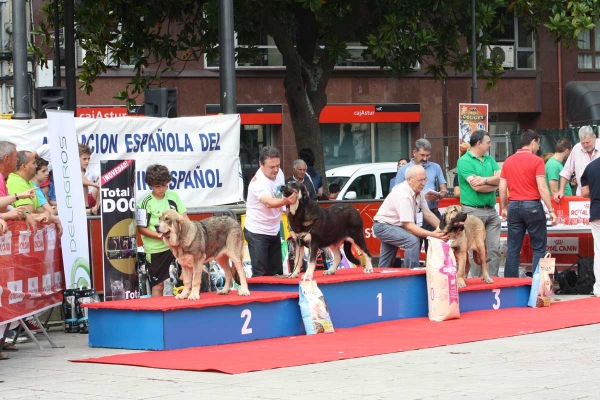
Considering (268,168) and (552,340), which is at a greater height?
(268,168)

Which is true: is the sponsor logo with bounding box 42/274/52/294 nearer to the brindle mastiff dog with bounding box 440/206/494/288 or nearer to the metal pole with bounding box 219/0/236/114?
the brindle mastiff dog with bounding box 440/206/494/288

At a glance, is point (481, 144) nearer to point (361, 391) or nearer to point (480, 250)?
point (480, 250)

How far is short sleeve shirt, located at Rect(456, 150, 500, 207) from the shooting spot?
50.1ft

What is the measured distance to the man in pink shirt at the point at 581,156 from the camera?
17.2 m

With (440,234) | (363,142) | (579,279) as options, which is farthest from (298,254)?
(363,142)

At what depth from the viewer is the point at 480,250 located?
14.1 meters

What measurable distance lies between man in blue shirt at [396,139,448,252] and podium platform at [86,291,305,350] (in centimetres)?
418

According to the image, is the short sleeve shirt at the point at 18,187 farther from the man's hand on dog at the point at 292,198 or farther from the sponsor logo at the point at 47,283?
the man's hand on dog at the point at 292,198

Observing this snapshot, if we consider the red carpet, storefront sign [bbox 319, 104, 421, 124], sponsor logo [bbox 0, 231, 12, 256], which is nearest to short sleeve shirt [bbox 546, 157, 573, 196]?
the red carpet

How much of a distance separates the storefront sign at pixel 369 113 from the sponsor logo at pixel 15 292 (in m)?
25.6

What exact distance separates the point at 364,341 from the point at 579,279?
635cm

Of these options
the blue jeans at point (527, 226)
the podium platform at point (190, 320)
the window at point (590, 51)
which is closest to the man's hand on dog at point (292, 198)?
the podium platform at point (190, 320)

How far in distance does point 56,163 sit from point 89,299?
5.02 feet

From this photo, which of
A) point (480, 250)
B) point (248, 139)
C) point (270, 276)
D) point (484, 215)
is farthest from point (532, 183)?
point (248, 139)
